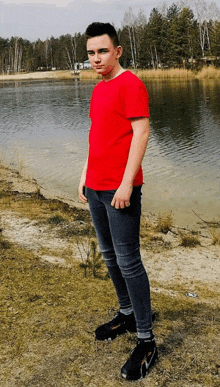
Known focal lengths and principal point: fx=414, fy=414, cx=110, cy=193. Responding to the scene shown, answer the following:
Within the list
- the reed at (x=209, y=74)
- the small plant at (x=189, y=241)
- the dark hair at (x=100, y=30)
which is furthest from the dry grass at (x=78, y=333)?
the reed at (x=209, y=74)

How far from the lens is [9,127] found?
1838 cm

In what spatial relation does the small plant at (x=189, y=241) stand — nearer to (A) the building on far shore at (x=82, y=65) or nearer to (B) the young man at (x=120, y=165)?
(B) the young man at (x=120, y=165)

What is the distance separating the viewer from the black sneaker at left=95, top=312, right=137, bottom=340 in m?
2.88

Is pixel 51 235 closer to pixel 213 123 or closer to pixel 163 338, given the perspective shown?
pixel 163 338

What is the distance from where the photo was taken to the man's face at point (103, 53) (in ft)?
7.51

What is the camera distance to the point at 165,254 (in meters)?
4.83

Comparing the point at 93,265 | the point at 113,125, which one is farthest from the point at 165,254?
the point at 113,125

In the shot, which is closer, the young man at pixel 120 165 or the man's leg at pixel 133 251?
the young man at pixel 120 165

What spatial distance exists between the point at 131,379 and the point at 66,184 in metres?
7.29

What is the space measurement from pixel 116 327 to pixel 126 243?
0.82 metres

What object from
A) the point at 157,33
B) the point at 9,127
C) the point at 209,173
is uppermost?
the point at 157,33

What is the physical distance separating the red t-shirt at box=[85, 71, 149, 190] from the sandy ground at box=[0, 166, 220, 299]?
1851mm

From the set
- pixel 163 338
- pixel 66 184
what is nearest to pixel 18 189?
pixel 66 184

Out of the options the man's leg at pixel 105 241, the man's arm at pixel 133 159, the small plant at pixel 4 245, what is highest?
the man's arm at pixel 133 159
